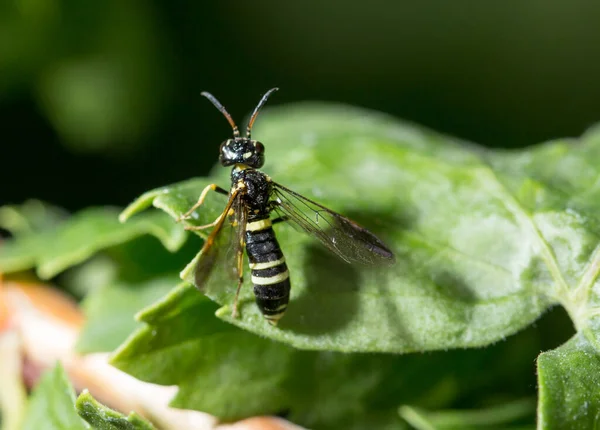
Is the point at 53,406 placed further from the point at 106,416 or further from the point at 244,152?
the point at 244,152

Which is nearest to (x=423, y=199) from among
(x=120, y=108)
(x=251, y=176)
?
(x=251, y=176)

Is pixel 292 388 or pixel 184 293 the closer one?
pixel 184 293

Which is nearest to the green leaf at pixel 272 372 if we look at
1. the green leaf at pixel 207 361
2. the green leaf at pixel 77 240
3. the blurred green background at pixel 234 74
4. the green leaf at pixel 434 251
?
the green leaf at pixel 207 361

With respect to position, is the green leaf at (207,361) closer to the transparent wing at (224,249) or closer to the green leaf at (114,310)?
the transparent wing at (224,249)

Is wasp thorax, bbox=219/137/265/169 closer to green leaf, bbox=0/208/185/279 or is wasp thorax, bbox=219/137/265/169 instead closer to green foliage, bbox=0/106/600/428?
green foliage, bbox=0/106/600/428

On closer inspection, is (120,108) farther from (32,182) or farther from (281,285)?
(281,285)

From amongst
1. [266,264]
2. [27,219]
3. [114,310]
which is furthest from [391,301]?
[27,219]

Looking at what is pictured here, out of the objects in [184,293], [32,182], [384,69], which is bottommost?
[32,182]

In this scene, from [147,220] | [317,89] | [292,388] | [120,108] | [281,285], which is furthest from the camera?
[317,89]
